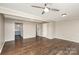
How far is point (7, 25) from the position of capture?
5.34 metres

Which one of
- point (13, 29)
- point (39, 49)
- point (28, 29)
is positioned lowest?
point (39, 49)

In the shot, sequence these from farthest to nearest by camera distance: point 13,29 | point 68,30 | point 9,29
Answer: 1. point 68,30
2. point 13,29
3. point 9,29

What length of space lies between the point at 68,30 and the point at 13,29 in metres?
4.51

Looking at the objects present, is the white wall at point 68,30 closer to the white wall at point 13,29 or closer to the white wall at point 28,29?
the white wall at point 28,29

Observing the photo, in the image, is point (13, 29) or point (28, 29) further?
point (28, 29)

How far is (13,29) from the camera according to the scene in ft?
18.7

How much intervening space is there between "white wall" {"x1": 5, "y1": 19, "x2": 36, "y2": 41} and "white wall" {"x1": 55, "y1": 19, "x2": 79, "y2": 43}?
98.3 inches

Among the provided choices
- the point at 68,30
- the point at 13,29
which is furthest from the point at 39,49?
the point at 68,30

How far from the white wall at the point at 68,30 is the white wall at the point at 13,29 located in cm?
250

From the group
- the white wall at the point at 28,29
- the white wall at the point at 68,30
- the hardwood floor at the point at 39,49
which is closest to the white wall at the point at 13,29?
the white wall at the point at 28,29

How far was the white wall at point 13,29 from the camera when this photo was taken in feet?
17.6

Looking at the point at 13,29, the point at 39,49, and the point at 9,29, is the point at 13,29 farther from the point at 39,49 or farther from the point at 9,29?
the point at 39,49

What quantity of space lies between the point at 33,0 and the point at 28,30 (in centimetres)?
614

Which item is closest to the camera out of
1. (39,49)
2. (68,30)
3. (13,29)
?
(39,49)
